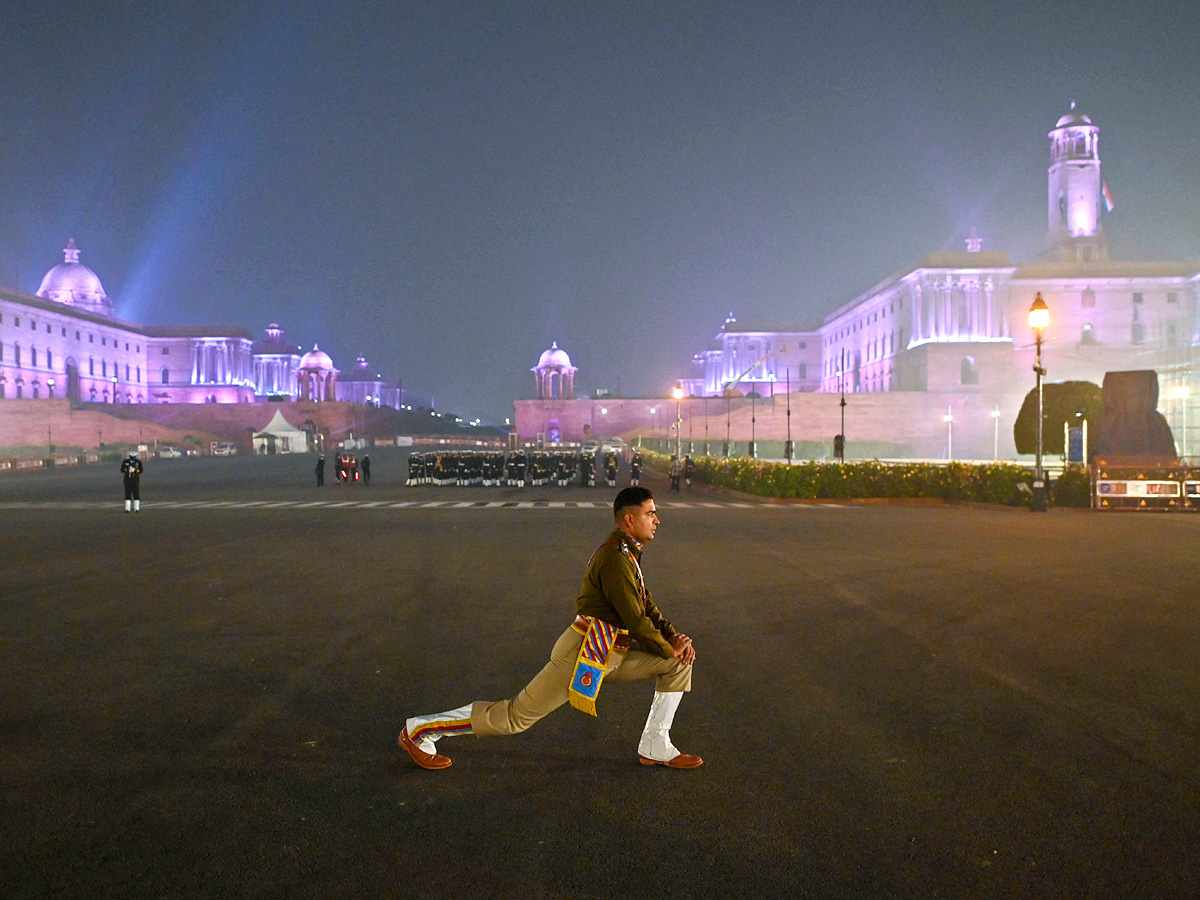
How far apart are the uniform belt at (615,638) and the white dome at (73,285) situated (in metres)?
127

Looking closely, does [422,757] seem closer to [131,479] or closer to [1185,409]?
[131,479]

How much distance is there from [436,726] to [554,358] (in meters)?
101

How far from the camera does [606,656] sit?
4527 mm

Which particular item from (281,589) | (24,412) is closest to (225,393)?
(24,412)

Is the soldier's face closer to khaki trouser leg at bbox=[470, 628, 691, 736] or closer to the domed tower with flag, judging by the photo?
khaki trouser leg at bbox=[470, 628, 691, 736]

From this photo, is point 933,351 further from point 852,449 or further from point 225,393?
point 225,393

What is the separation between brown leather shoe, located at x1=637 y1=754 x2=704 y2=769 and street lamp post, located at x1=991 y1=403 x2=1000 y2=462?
73.1m

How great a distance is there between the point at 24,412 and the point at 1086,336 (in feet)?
304

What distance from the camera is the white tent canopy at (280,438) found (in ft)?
261

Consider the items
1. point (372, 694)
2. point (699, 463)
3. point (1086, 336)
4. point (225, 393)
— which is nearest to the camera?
point (372, 694)

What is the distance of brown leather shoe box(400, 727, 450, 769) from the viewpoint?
16.1 feet

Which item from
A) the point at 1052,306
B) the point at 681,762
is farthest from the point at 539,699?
the point at 1052,306

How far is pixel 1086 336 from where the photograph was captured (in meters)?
84.6

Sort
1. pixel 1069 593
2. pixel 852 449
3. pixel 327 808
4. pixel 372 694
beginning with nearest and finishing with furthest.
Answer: pixel 327 808 < pixel 372 694 < pixel 1069 593 < pixel 852 449
